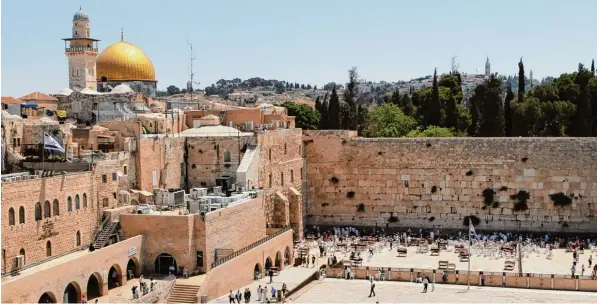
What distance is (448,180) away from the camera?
35188 mm

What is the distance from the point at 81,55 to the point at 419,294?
78.3ft

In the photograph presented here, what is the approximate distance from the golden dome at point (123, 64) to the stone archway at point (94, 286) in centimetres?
2201

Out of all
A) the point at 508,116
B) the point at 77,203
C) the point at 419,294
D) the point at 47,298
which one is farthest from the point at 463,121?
Answer: the point at 47,298

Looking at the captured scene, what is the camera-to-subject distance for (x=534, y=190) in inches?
1351

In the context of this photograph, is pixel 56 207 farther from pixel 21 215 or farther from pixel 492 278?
pixel 492 278

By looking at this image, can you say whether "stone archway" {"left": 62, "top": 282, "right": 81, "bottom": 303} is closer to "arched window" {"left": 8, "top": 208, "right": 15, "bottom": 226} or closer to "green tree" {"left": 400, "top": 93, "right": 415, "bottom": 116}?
"arched window" {"left": 8, "top": 208, "right": 15, "bottom": 226}

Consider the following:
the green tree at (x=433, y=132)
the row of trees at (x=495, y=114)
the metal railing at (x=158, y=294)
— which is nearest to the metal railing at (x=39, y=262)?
the metal railing at (x=158, y=294)

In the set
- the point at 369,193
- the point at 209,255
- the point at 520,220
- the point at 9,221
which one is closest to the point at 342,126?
the point at 369,193

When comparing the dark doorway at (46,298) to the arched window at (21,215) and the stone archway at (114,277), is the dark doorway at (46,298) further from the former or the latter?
the stone archway at (114,277)

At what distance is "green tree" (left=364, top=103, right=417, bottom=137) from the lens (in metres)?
47.2

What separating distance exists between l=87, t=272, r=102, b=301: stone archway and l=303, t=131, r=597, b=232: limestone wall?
15.8 meters

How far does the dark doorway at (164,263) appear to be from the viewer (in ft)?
78.9

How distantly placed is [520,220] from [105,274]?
19.8m

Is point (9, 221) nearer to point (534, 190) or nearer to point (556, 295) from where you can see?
point (556, 295)
